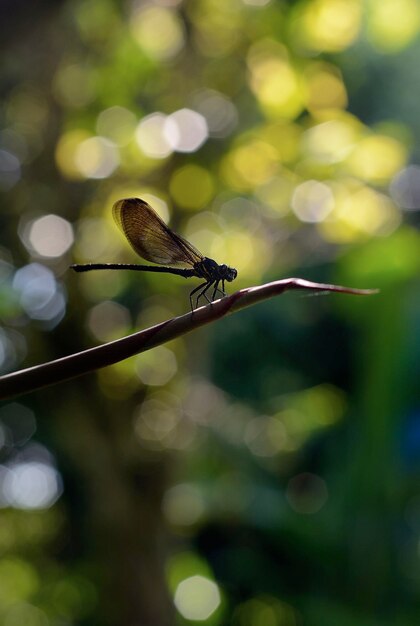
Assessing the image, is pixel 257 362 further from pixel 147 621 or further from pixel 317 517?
pixel 147 621

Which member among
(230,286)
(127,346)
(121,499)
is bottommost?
(121,499)

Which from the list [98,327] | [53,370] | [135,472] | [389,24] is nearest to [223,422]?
[135,472]

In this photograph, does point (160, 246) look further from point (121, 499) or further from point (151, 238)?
point (121, 499)

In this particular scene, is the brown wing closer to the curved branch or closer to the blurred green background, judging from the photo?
the curved branch

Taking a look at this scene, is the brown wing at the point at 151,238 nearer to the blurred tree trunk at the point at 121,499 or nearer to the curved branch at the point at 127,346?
the curved branch at the point at 127,346

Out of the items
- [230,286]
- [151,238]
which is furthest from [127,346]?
[230,286]

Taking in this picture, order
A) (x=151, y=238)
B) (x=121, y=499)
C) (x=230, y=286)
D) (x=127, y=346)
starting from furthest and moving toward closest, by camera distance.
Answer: (x=121, y=499) → (x=230, y=286) → (x=151, y=238) → (x=127, y=346)

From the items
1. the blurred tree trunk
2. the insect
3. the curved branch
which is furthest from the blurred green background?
the curved branch
